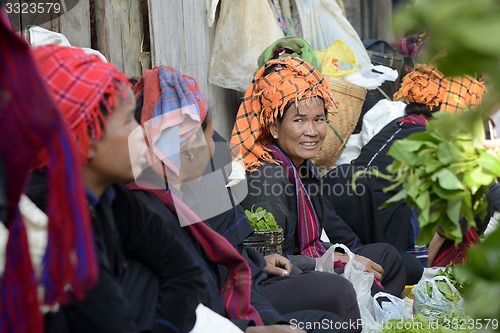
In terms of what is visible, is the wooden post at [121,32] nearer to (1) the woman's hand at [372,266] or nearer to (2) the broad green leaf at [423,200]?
(1) the woman's hand at [372,266]

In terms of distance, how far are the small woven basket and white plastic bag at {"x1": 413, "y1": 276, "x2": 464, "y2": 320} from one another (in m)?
0.76

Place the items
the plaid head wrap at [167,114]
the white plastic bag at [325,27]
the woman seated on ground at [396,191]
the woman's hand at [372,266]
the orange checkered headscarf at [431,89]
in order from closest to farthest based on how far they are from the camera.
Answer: the plaid head wrap at [167,114] → the woman's hand at [372,266] → the woman seated on ground at [396,191] → the orange checkered headscarf at [431,89] → the white plastic bag at [325,27]

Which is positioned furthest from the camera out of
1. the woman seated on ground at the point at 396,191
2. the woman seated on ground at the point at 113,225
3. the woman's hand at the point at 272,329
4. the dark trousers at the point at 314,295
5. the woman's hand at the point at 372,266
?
the woman seated on ground at the point at 396,191

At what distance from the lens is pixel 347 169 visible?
5.23 meters

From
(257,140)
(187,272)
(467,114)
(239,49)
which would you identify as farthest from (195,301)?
(239,49)

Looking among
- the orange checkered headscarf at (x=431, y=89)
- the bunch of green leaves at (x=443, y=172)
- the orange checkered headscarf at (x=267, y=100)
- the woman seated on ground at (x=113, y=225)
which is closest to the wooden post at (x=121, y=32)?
the orange checkered headscarf at (x=267, y=100)

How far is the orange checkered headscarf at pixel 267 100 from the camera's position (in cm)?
457

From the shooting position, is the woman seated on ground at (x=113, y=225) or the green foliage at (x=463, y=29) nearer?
the green foliage at (x=463, y=29)

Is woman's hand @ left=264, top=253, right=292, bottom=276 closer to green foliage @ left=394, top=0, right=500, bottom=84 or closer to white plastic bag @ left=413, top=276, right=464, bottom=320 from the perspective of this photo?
white plastic bag @ left=413, top=276, right=464, bottom=320

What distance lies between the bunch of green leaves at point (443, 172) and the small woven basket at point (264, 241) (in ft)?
6.40

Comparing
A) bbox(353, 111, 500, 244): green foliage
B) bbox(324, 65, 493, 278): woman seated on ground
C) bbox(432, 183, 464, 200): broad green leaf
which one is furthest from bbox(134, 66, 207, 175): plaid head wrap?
bbox(324, 65, 493, 278): woman seated on ground

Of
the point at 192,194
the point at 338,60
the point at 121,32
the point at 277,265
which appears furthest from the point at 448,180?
the point at 338,60

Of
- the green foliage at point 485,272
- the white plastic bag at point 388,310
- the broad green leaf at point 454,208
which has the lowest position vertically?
the white plastic bag at point 388,310

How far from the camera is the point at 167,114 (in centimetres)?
302
